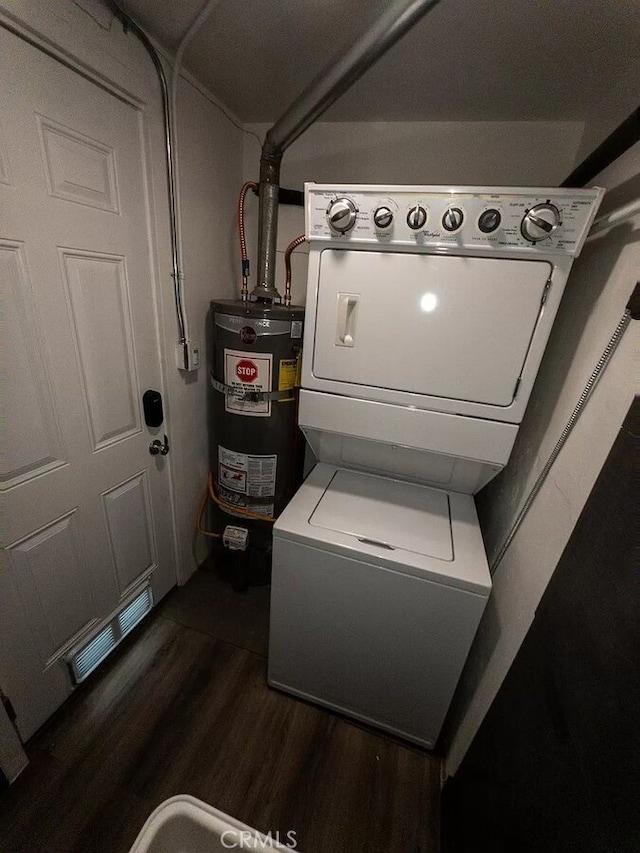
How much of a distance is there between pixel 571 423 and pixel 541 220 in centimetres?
53

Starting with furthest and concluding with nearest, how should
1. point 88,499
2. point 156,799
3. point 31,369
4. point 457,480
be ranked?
point 457,480 → point 88,499 → point 156,799 → point 31,369

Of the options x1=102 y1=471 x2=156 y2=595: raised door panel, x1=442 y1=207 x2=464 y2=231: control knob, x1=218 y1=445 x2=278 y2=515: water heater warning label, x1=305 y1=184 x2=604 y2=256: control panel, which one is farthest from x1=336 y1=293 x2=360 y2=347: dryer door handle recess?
x1=102 y1=471 x2=156 y2=595: raised door panel

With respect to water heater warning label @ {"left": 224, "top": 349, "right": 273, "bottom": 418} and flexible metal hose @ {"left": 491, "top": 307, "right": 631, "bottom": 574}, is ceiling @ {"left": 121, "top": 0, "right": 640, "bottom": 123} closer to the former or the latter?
flexible metal hose @ {"left": 491, "top": 307, "right": 631, "bottom": 574}

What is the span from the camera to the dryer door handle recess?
3.56ft

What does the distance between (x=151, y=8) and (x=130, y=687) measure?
7.86ft

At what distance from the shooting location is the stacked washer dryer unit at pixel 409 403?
93 centimetres

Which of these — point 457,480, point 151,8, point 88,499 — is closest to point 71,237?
point 151,8

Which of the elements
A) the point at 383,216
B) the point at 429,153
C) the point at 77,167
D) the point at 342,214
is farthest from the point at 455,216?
the point at 77,167

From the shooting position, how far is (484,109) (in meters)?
1.37

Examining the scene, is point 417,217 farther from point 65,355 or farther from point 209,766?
point 209,766

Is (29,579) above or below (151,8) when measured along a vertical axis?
below

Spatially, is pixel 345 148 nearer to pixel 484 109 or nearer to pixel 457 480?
pixel 484 109

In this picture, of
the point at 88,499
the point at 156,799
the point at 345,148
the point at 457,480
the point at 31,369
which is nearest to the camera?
the point at 31,369

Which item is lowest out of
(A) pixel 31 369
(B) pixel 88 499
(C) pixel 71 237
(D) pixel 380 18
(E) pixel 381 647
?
(E) pixel 381 647
